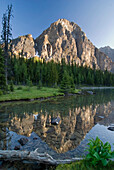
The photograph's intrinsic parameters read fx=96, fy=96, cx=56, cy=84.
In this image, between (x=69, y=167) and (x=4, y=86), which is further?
(x=4, y=86)

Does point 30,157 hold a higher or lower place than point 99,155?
lower

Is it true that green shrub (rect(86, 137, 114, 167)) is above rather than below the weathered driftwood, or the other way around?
above

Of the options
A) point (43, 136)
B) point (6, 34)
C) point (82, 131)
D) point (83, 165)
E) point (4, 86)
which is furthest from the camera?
point (6, 34)

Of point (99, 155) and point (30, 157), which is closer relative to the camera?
point (99, 155)

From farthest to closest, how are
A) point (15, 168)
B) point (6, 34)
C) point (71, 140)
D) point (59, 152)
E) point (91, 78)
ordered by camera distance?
point (91, 78) → point (6, 34) → point (71, 140) → point (59, 152) → point (15, 168)

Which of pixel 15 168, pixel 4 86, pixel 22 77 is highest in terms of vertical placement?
pixel 22 77

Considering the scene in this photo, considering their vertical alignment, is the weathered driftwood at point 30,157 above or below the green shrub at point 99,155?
below

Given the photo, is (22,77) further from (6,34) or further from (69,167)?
(69,167)

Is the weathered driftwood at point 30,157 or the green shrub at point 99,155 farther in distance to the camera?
the weathered driftwood at point 30,157

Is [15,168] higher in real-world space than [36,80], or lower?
lower

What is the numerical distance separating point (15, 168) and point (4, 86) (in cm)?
2138

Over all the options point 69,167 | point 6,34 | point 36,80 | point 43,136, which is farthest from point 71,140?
point 36,80

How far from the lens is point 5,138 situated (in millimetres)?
6883

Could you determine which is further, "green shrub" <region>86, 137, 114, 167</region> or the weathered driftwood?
the weathered driftwood
